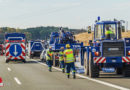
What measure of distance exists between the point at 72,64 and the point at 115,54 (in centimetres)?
232

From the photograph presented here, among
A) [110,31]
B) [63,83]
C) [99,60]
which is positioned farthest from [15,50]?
[63,83]

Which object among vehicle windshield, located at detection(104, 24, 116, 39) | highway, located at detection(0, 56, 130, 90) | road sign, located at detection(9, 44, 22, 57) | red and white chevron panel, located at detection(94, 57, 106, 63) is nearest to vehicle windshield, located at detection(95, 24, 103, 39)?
vehicle windshield, located at detection(104, 24, 116, 39)

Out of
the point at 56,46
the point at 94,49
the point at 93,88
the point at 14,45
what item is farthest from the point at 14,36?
the point at 93,88

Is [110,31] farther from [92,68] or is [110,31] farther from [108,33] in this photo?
[92,68]

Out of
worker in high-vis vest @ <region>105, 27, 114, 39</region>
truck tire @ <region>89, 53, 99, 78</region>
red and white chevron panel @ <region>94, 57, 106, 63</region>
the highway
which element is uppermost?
worker in high-vis vest @ <region>105, 27, 114, 39</region>

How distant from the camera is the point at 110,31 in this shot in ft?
68.2

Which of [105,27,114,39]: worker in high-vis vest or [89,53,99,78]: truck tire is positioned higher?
[105,27,114,39]: worker in high-vis vest

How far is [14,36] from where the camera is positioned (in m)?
39.8

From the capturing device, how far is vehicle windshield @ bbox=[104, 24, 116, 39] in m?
20.6

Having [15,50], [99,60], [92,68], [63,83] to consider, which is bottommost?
[63,83]

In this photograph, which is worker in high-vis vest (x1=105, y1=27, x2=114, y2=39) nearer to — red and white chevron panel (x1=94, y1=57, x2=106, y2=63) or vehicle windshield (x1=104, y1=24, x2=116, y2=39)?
vehicle windshield (x1=104, y1=24, x2=116, y2=39)

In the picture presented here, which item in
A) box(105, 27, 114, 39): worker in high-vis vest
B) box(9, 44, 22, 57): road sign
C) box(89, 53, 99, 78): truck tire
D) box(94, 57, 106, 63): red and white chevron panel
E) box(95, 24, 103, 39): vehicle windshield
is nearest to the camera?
box(94, 57, 106, 63): red and white chevron panel

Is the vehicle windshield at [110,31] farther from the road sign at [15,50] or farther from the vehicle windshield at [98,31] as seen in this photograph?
the road sign at [15,50]

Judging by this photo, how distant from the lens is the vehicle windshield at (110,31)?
67.5 ft
